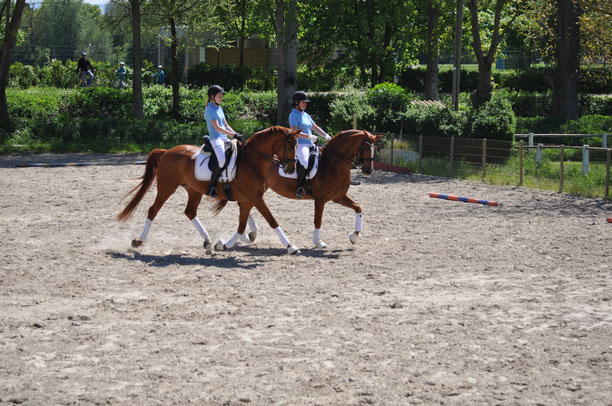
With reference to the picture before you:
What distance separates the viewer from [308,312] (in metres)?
9.57

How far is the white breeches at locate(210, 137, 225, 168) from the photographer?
1277 centimetres

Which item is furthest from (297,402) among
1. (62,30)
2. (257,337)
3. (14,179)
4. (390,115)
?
(62,30)

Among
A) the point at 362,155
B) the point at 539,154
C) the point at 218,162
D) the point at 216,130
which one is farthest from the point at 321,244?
the point at 539,154

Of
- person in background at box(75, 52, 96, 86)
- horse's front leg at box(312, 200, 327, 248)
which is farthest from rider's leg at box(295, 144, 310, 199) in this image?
person in background at box(75, 52, 96, 86)

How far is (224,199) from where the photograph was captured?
13.5 m

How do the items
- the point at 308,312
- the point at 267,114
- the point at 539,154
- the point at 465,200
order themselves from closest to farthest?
the point at 308,312 → the point at 465,200 → the point at 539,154 → the point at 267,114

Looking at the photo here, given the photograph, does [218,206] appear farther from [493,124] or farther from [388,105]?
[388,105]

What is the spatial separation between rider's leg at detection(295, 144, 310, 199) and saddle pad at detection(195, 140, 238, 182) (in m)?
1.17

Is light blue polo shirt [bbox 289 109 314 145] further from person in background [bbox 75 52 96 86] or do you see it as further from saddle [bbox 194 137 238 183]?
person in background [bbox 75 52 96 86]

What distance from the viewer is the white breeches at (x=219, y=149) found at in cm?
1277

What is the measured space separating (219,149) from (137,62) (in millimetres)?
21219

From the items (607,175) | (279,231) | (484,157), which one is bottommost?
(279,231)

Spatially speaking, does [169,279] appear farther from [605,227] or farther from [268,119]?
[268,119]

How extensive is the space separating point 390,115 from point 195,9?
474 inches
